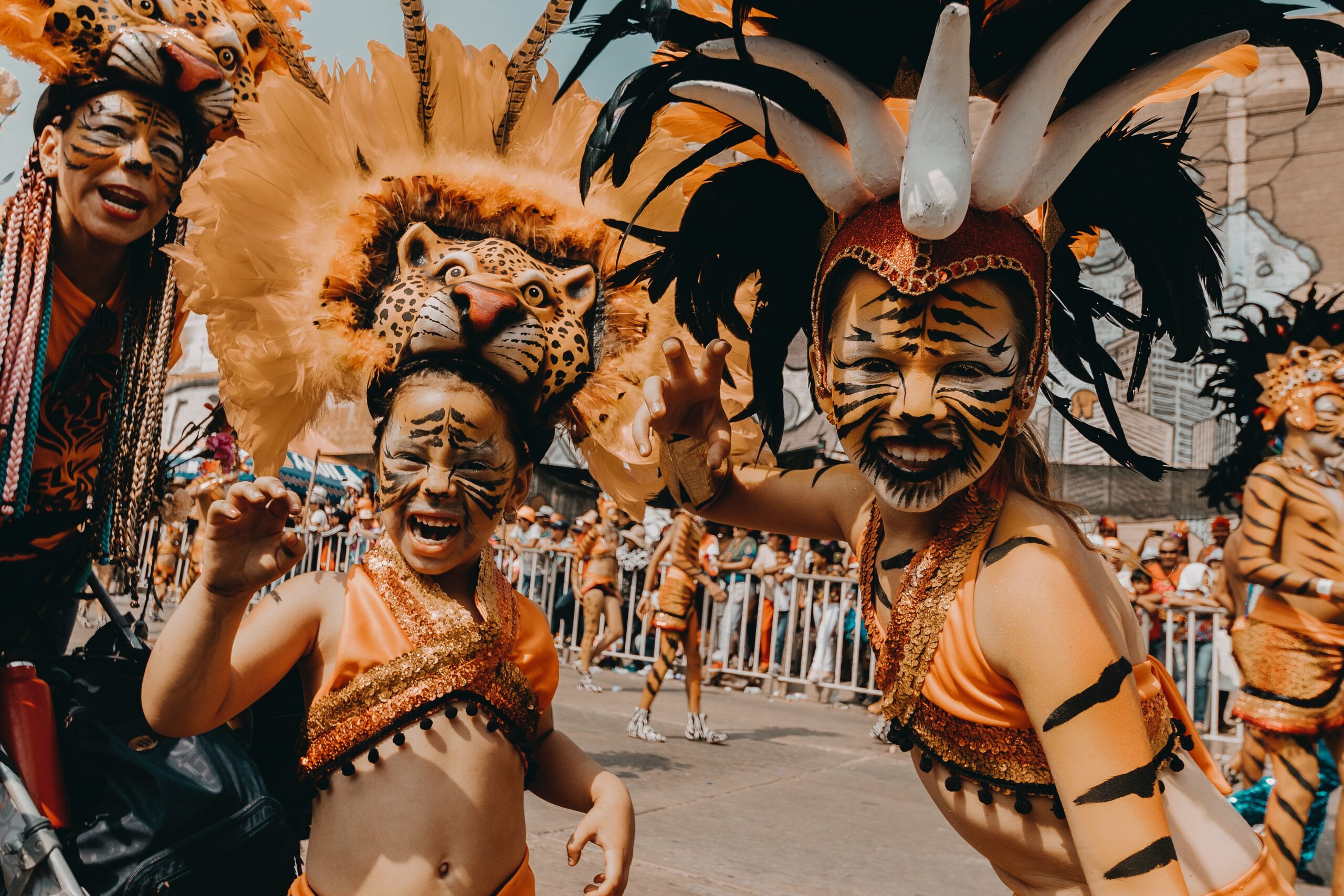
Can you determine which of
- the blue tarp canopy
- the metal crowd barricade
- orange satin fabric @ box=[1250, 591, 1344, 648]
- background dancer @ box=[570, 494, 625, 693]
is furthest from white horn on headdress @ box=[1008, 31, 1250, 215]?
the blue tarp canopy

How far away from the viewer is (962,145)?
1530 mm

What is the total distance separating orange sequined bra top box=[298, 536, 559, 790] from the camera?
1.86 meters

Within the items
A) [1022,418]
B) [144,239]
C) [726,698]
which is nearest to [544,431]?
[1022,418]

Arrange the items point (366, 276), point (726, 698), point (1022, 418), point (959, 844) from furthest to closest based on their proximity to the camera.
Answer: point (726, 698), point (959, 844), point (366, 276), point (1022, 418)

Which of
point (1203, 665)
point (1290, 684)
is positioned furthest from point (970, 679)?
point (1203, 665)

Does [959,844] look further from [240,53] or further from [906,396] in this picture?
[240,53]

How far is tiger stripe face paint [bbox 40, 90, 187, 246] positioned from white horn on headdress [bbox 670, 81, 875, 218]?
152 cm

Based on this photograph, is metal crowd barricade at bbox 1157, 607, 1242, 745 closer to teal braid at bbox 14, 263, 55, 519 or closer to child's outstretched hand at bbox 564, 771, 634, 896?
child's outstretched hand at bbox 564, 771, 634, 896

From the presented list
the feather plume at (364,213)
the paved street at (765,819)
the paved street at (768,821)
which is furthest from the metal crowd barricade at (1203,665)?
the feather plume at (364,213)

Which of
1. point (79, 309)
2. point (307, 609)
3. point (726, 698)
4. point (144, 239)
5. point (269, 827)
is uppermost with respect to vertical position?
point (144, 239)

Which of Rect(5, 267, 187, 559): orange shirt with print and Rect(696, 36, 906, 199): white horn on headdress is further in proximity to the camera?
Rect(5, 267, 187, 559): orange shirt with print

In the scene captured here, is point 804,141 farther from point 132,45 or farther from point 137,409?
point 137,409

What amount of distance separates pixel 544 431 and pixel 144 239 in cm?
137

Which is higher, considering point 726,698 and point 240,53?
point 240,53
